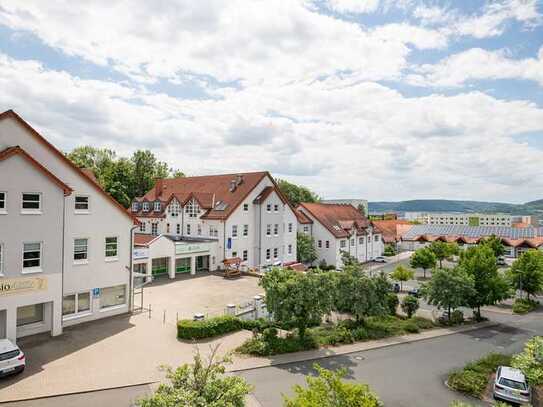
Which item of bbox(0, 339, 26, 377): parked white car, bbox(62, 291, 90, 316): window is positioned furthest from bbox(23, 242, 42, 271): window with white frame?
bbox(0, 339, 26, 377): parked white car

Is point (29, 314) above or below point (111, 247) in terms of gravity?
below

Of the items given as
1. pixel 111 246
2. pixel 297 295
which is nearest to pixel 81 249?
pixel 111 246

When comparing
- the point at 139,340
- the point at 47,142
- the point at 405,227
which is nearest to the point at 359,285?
the point at 139,340

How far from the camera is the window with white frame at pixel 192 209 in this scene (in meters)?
47.8

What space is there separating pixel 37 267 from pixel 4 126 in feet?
26.9

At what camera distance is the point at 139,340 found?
71.5 feet

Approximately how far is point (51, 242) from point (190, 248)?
20.1 m

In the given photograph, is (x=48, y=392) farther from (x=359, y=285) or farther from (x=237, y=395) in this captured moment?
(x=359, y=285)

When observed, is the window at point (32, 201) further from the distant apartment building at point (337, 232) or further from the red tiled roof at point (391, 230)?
the red tiled roof at point (391, 230)

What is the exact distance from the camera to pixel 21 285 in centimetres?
2031

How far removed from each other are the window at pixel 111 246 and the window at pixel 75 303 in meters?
2.93

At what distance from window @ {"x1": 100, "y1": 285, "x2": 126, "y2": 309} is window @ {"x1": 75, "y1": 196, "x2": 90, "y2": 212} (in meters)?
5.78

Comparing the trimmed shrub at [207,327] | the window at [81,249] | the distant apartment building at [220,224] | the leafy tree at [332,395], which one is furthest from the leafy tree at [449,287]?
the window at [81,249]

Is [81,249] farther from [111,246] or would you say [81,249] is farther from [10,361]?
[10,361]
